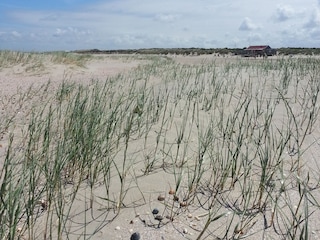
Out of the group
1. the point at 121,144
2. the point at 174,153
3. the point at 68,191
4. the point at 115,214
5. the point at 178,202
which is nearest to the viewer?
the point at 115,214

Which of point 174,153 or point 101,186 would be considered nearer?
point 101,186

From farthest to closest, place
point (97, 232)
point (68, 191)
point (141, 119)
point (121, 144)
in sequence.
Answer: point (141, 119) → point (121, 144) → point (68, 191) → point (97, 232)

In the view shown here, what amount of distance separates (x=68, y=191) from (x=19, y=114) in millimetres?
3081

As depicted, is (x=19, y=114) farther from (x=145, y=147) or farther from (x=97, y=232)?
(x=97, y=232)

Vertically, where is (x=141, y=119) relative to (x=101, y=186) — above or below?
above

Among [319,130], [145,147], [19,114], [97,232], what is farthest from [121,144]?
[19,114]

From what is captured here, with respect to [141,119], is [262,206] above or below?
below

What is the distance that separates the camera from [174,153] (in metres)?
2.84

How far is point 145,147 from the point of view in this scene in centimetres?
299

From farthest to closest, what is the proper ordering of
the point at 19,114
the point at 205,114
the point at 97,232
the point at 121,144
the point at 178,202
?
the point at 19,114
the point at 205,114
the point at 121,144
the point at 178,202
the point at 97,232

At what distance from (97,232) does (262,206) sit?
3.05 ft

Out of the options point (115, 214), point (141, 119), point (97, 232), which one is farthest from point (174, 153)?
point (97, 232)

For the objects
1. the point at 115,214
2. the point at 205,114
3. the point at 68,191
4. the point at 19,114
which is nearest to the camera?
the point at 115,214

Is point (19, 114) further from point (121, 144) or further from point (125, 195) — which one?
point (125, 195)
